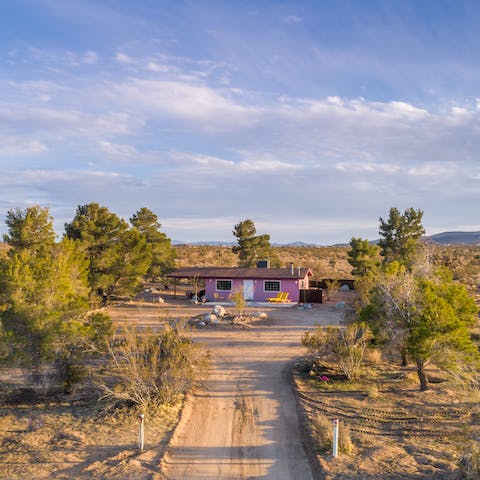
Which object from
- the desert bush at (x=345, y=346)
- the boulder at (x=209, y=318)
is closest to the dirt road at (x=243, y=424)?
the desert bush at (x=345, y=346)

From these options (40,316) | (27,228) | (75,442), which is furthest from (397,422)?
(27,228)

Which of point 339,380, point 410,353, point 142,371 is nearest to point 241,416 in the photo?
point 142,371

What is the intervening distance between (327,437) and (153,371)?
541 cm

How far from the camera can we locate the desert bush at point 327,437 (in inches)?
424

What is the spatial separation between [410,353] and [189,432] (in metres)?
7.36

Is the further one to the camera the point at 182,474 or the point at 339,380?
the point at 339,380

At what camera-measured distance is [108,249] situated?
102 feet

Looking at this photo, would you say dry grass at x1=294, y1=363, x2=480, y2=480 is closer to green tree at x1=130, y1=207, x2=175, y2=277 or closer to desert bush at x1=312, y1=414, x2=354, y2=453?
desert bush at x1=312, y1=414, x2=354, y2=453

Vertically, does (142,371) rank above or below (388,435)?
above

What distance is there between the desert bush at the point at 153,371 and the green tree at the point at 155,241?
24.3m

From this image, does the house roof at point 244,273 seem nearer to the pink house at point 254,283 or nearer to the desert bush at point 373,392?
the pink house at point 254,283

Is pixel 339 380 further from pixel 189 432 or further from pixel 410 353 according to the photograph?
pixel 189 432

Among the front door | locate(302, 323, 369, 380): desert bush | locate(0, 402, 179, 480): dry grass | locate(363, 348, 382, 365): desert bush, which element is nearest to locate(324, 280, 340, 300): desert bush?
the front door

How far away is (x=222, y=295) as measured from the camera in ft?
121
